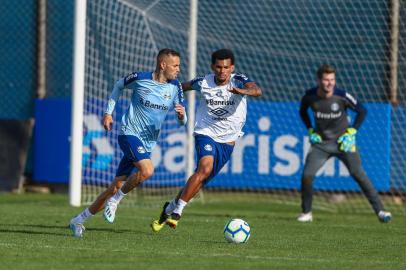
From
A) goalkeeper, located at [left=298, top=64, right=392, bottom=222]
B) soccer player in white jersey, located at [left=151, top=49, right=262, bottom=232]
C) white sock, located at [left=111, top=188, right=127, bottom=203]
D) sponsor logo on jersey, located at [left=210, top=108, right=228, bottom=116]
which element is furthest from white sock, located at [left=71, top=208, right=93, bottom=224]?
goalkeeper, located at [left=298, top=64, right=392, bottom=222]

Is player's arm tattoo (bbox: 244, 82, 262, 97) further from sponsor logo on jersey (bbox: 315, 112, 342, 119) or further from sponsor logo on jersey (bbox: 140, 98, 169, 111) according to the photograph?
sponsor logo on jersey (bbox: 315, 112, 342, 119)

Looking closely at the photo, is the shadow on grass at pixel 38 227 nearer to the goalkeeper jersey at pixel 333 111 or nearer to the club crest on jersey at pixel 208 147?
the club crest on jersey at pixel 208 147

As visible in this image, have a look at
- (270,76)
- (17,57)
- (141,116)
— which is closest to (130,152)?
(141,116)

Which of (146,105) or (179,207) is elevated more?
(146,105)

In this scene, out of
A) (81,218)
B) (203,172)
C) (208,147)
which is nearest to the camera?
(81,218)

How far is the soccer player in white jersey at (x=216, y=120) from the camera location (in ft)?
38.2

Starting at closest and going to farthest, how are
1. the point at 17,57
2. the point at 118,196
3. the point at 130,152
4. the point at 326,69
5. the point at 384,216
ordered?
the point at 118,196, the point at 130,152, the point at 326,69, the point at 384,216, the point at 17,57

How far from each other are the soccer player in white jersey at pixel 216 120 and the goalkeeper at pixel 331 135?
2.85 meters

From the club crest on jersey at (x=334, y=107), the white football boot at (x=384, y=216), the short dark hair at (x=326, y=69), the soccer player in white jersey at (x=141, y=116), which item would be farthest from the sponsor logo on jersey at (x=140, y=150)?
the white football boot at (x=384, y=216)

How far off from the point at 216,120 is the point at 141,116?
36.2 inches

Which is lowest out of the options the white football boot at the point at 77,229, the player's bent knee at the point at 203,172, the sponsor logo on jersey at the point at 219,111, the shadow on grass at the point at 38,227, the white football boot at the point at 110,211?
the shadow on grass at the point at 38,227

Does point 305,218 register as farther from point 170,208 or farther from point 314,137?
point 170,208

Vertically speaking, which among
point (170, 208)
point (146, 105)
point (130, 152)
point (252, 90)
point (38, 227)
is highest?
point (252, 90)

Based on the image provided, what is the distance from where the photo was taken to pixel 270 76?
19312 mm
